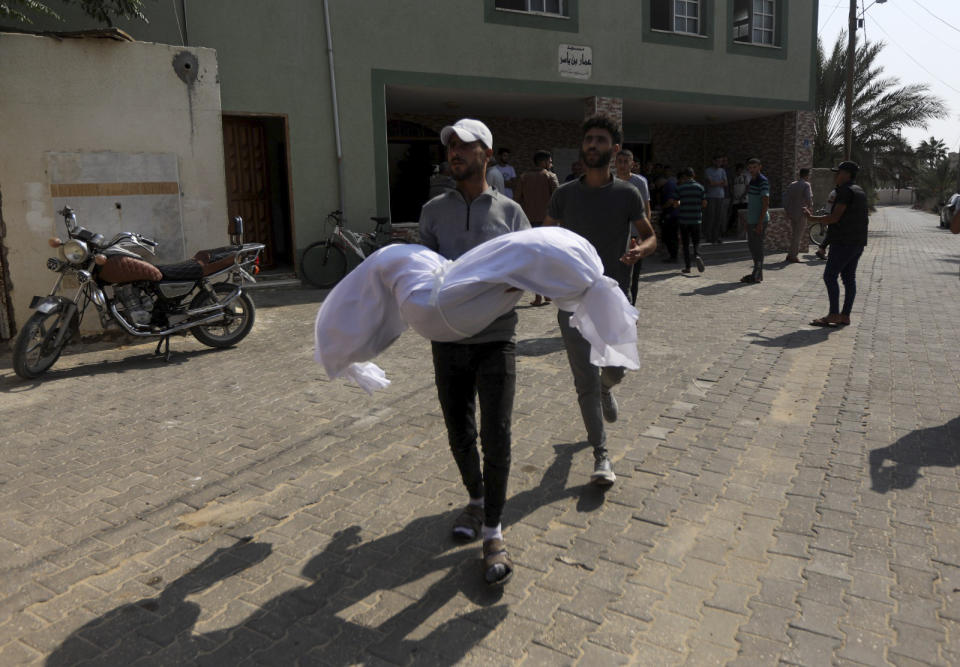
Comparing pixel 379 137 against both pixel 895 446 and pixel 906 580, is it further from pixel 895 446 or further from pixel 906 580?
pixel 906 580

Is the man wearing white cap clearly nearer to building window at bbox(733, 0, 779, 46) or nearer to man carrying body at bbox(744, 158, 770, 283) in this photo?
man carrying body at bbox(744, 158, 770, 283)

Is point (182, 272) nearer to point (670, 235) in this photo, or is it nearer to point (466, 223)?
point (466, 223)

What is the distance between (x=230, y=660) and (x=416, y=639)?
0.66 m

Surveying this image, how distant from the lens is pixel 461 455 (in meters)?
3.26

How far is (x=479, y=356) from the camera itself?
10.0 ft

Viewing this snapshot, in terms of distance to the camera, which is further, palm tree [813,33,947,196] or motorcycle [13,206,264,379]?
palm tree [813,33,947,196]

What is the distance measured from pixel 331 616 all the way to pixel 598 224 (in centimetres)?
242

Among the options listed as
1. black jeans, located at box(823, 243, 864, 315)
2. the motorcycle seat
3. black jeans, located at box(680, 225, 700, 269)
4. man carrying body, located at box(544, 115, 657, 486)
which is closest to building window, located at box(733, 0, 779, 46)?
black jeans, located at box(680, 225, 700, 269)

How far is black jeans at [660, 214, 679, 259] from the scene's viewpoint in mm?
14305

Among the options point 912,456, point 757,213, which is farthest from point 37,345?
point 757,213

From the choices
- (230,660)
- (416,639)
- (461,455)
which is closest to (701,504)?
(461,455)

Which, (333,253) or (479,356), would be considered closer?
(479,356)

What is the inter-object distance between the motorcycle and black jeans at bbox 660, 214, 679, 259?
355 inches

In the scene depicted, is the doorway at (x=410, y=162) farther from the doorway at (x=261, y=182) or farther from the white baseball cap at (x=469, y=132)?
the white baseball cap at (x=469, y=132)
